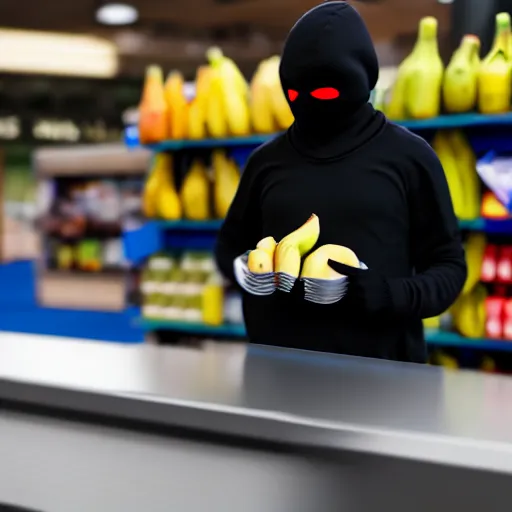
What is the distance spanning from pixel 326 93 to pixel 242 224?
0.91 ft

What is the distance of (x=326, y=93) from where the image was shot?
114 cm

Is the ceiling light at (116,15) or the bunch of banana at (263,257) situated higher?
the ceiling light at (116,15)

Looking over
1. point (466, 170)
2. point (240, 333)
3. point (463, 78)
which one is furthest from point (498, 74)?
point (240, 333)

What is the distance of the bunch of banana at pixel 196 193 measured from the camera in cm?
257

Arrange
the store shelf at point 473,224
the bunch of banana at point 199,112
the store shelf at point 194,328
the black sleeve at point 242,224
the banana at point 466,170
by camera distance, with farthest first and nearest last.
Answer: the store shelf at point 194,328, the bunch of banana at point 199,112, the store shelf at point 473,224, the banana at point 466,170, the black sleeve at point 242,224

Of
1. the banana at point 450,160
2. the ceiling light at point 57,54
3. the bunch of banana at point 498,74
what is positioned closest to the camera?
the bunch of banana at point 498,74

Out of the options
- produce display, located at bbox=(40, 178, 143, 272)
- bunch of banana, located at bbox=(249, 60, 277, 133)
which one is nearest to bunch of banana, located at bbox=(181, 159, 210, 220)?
bunch of banana, located at bbox=(249, 60, 277, 133)

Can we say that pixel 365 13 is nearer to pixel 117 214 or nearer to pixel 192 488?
pixel 192 488

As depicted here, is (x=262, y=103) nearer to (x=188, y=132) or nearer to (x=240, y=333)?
(x=188, y=132)

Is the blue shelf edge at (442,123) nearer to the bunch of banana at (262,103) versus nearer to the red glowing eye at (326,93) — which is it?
the bunch of banana at (262,103)

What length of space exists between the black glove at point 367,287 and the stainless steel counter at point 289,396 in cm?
9

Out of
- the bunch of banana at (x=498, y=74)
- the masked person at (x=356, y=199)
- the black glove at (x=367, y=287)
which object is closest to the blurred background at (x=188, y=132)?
the bunch of banana at (x=498, y=74)

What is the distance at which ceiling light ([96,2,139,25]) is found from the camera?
334cm

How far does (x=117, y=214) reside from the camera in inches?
210
